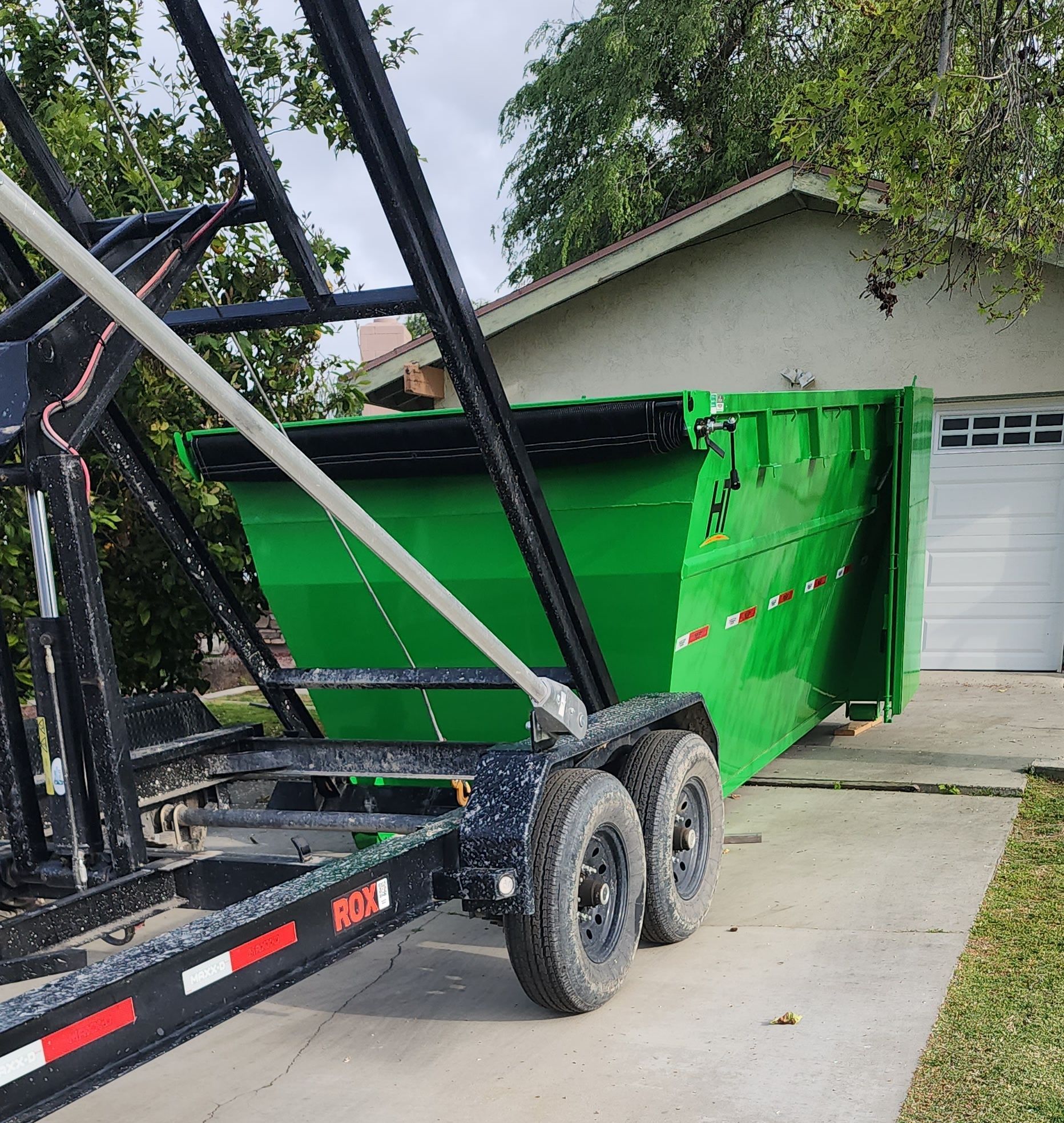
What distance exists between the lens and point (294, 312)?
4387mm

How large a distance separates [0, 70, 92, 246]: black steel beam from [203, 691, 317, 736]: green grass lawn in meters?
5.01

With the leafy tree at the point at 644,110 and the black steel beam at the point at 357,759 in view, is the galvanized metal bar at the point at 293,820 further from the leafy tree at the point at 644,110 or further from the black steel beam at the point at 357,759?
the leafy tree at the point at 644,110

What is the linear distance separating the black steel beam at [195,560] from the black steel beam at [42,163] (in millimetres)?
680

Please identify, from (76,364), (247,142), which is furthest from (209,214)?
(76,364)

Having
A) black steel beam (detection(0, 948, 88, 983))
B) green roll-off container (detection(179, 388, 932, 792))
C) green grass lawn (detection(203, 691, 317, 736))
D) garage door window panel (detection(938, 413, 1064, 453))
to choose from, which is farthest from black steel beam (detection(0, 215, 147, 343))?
garage door window panel (detection(938, 413, 1064, 453))

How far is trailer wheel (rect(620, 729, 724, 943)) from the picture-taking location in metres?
4.57

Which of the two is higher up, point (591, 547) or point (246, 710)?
point (591, 547)

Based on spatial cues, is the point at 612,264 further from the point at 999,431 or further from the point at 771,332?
the point at 999,431

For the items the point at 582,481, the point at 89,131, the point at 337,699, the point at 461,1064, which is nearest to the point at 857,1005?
the point at 461,1064

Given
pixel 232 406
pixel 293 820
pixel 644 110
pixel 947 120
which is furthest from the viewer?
pixel 644 110

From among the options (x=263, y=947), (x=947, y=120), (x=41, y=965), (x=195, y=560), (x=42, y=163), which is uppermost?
(x=947, y=120)

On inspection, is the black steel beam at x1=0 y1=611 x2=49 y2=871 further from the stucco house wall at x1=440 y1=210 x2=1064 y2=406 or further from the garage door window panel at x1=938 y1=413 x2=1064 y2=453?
the garage door window panel at x1=938 y1=413 x2=1064 y2=453

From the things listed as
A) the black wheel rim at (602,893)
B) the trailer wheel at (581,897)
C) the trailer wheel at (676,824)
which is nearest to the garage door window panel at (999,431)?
the trailer wheel at (676,824)

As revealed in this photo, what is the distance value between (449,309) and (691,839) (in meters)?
2.16
